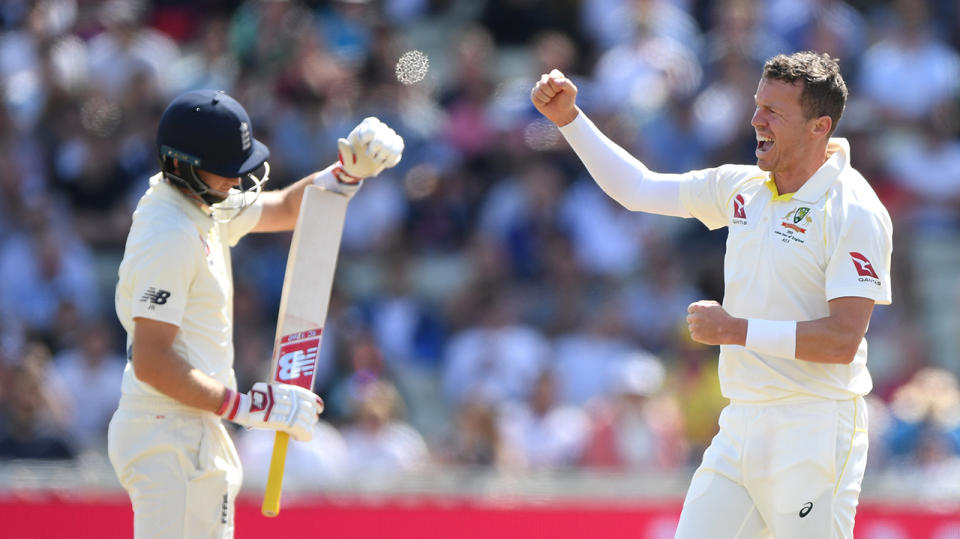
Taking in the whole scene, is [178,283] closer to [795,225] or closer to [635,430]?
[795,225]

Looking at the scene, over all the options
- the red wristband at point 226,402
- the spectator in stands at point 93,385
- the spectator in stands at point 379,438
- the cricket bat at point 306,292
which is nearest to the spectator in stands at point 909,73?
the spectator in stands at point 379,438

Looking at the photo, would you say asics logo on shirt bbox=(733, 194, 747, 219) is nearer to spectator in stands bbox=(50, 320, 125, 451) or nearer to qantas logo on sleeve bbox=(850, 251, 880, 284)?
qantas logo on sleeve bbox=(850, 251, 880, 284)

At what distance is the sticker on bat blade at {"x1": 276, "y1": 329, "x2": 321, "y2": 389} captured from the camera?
4801mm

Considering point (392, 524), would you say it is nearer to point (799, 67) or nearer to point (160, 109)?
point (799, 67)

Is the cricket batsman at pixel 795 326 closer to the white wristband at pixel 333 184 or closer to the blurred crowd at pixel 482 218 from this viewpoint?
the white wristband at pixel 333 184

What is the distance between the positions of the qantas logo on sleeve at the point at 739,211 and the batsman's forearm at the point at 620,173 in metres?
0.23

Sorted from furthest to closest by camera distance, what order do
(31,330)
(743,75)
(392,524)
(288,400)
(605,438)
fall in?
(743,75) < (31,330) < (605,438) < (392,524) < (288,400)

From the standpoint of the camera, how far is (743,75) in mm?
9688

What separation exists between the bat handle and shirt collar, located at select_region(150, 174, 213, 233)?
791 mm

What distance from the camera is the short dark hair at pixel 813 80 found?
4.25 metres

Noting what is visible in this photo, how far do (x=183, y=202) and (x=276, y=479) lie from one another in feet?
3.36

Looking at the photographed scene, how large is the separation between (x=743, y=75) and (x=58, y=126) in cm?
502

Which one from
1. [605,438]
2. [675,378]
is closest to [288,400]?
[605,438]

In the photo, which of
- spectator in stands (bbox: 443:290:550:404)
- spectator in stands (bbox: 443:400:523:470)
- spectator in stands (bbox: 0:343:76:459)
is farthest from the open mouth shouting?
spectator in stands (bbox: 0:343:76:459)
